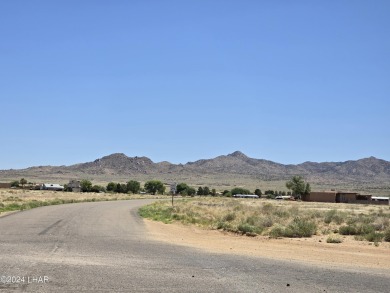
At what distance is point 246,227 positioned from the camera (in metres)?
24.4

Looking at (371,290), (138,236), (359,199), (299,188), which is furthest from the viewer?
(299,188)

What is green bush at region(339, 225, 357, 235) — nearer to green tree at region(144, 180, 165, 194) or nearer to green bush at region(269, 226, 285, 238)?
green bush at region(269, 226, 285, 238)

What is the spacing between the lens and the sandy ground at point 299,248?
50.3ft

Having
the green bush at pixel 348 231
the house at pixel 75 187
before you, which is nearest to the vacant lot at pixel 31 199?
the green bush at pixel 348 231

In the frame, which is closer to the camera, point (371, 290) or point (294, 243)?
point (371, 290)

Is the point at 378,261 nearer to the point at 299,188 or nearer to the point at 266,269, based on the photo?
the point at 266,269

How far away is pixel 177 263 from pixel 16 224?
1519cm

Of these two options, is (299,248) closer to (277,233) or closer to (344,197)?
(277,233)

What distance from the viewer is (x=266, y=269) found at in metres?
13.1

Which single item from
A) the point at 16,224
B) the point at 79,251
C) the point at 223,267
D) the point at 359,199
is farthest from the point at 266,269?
the point at 359,199

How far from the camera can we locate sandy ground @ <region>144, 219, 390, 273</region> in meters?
15.3

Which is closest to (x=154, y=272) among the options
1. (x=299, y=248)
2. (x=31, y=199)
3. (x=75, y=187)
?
(x=299, y=248)

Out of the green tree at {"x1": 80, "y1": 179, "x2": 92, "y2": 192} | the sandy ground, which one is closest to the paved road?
the sandy ground

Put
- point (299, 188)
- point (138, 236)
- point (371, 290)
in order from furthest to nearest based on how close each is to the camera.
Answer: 1. point (299, 188)
2. point (138, 236)
3. point (371, 290)
